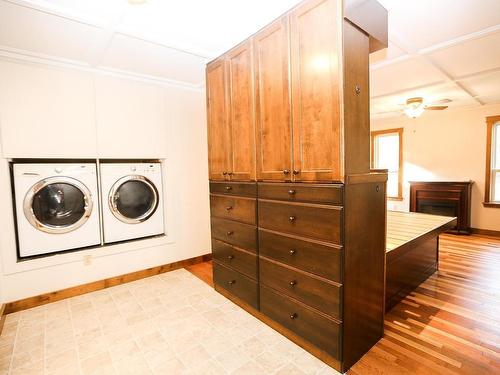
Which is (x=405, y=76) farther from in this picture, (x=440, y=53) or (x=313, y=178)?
(x=313, y=178)

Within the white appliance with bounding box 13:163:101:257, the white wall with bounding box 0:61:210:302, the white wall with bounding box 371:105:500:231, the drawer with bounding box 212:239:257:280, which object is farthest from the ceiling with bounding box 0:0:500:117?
the white wall with bounding box 371:105:500:231

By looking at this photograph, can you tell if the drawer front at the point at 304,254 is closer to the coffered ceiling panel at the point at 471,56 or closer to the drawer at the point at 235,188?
the drawer at the point at 235,188

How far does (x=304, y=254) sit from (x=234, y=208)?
82cm

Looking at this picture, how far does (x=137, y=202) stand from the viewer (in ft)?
10.3

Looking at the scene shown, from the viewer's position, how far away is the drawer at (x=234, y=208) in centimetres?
215

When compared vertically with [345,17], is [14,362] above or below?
below

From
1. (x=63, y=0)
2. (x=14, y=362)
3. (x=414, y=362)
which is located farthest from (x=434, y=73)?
(x=14, y=362)

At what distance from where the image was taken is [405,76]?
3.18m

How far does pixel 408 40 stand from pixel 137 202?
3228 millimetres

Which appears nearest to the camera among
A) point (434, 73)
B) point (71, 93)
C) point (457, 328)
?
point (457, 328)

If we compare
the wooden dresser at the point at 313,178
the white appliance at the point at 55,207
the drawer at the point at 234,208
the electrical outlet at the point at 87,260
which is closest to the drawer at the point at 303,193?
the wooden dresser at the point at 313,178

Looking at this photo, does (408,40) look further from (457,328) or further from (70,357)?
(70,357)

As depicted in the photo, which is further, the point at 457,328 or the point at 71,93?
the point at 71,93

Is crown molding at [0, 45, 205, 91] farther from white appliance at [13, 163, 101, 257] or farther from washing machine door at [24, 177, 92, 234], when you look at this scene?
washing machine door at [24, 177, 92, 234]
